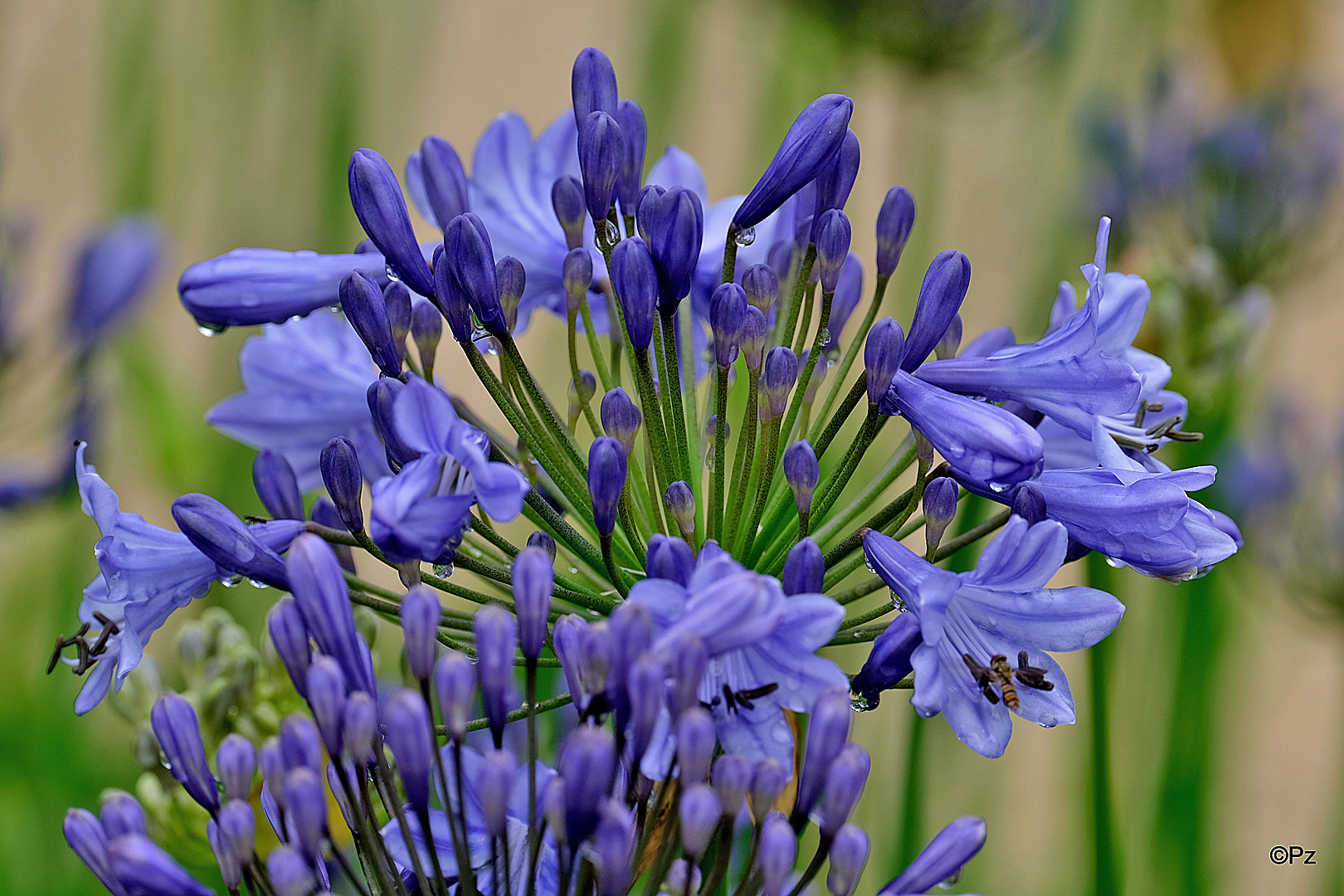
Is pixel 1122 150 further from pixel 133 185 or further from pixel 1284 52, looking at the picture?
pixel 133 185

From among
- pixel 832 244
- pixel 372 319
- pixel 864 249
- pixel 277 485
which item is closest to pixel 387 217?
pixel 372 319

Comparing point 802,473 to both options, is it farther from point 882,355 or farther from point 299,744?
point 299,744

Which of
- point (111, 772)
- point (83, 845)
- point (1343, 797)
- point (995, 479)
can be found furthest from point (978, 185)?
point (83, 845)

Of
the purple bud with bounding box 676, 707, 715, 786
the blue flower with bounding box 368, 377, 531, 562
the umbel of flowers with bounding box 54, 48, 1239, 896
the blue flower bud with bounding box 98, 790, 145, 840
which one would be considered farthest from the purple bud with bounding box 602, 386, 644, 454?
the blue flower bud with bounding box 98, 790, 145, 840

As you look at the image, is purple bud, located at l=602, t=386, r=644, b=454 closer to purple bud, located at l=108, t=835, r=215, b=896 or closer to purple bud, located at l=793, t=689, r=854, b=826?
purple bud, located at l=793, t=689, r=854, b=826

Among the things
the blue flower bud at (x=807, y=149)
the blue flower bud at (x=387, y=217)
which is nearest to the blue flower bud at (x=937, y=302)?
the blue flower bud at (x=807, y=149)
